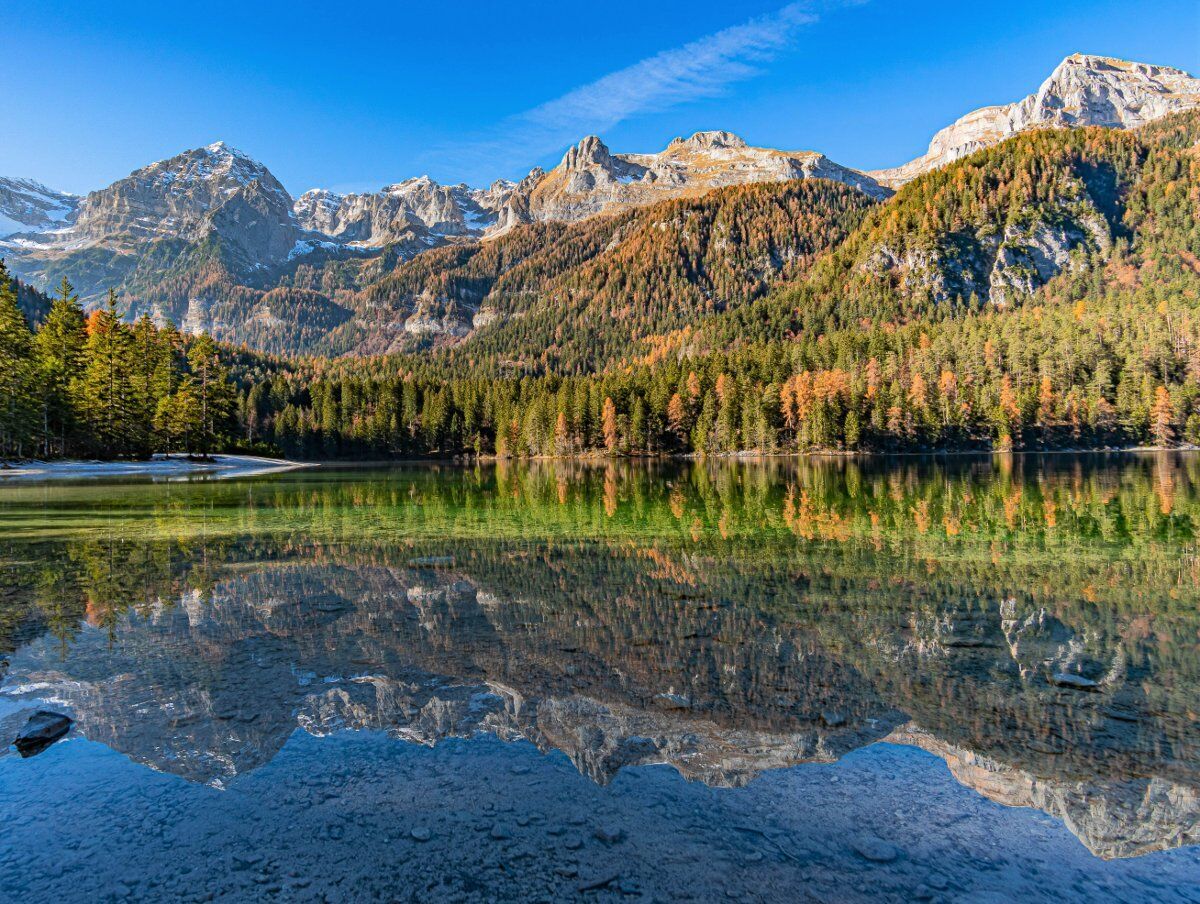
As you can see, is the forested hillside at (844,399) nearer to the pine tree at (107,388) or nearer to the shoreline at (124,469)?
the shoreline at (124,469)

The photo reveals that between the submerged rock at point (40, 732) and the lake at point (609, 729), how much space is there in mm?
127

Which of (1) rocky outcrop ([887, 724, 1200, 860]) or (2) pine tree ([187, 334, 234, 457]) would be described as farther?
(2) pine tree ([187, 334, 234, 457])

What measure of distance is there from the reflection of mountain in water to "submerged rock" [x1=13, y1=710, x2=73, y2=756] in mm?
332

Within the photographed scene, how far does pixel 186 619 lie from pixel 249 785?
26.5 feet

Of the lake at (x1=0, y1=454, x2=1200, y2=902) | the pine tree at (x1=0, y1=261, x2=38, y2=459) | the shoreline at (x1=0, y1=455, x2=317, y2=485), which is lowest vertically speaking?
the lake at (x1=0, y1=454, x2=1200, y2=902)

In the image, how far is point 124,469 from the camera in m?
71.6

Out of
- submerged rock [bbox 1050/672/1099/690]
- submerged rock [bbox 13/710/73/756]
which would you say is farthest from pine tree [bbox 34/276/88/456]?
submerged rock [bbox 1050/672/1099/690]

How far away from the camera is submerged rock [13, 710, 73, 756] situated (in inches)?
311

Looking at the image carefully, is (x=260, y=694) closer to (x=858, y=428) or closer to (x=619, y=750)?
(x=619, y=750)

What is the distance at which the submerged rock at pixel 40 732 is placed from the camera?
7898mm

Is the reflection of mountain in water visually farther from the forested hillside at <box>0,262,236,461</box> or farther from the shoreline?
the forested hillside at <box>0,262,236,461</box>

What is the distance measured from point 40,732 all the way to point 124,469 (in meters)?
78.8

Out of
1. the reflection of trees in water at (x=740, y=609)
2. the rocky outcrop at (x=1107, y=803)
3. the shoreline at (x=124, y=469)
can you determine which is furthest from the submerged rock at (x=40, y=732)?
the shoreline at (x=124, y=469)

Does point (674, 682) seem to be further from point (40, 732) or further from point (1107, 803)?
point (40, 732)
